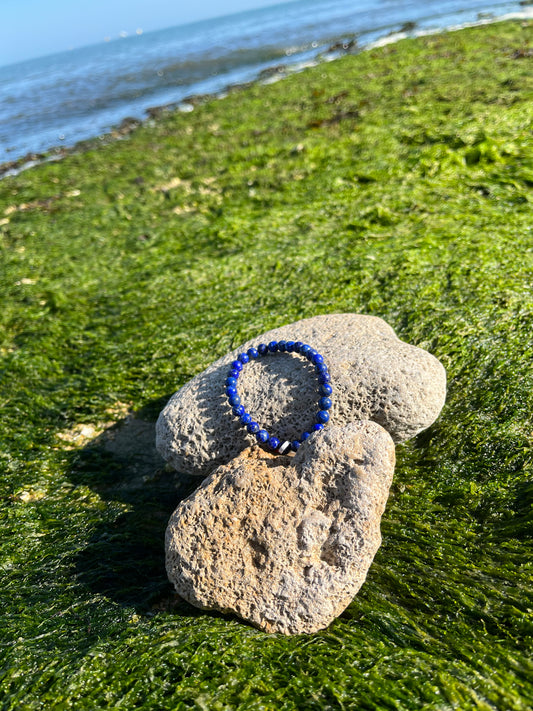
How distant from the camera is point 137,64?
32531 mm

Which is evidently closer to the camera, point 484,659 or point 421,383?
point 484,659

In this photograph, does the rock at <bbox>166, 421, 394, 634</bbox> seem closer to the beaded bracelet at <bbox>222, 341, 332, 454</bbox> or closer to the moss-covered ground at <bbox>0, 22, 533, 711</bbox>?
the moss-covered ground at <bbox>0, 22, 533, 711</bbox>

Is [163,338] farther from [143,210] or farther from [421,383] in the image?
[143,210]

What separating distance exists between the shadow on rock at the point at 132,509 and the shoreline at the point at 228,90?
11830 millimetres

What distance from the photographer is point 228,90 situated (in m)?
18.4

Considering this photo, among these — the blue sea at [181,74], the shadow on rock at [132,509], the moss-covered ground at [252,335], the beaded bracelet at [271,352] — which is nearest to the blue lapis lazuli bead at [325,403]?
the beaded bracelet at [271,352]

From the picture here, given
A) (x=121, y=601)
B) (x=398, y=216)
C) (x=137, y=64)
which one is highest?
(x=137, y=64)

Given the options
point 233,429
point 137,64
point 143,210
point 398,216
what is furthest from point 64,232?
point 137,64

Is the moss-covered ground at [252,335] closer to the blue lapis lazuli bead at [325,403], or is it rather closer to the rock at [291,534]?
the rock at [291,534]

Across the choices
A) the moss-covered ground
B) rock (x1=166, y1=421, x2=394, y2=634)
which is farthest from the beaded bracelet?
the moss-covered ground

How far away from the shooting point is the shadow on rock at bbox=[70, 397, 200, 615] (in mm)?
2779

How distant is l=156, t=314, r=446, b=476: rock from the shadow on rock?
0.41m

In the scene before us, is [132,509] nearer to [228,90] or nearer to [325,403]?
[325,403]

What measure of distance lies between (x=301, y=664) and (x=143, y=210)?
780 cm
